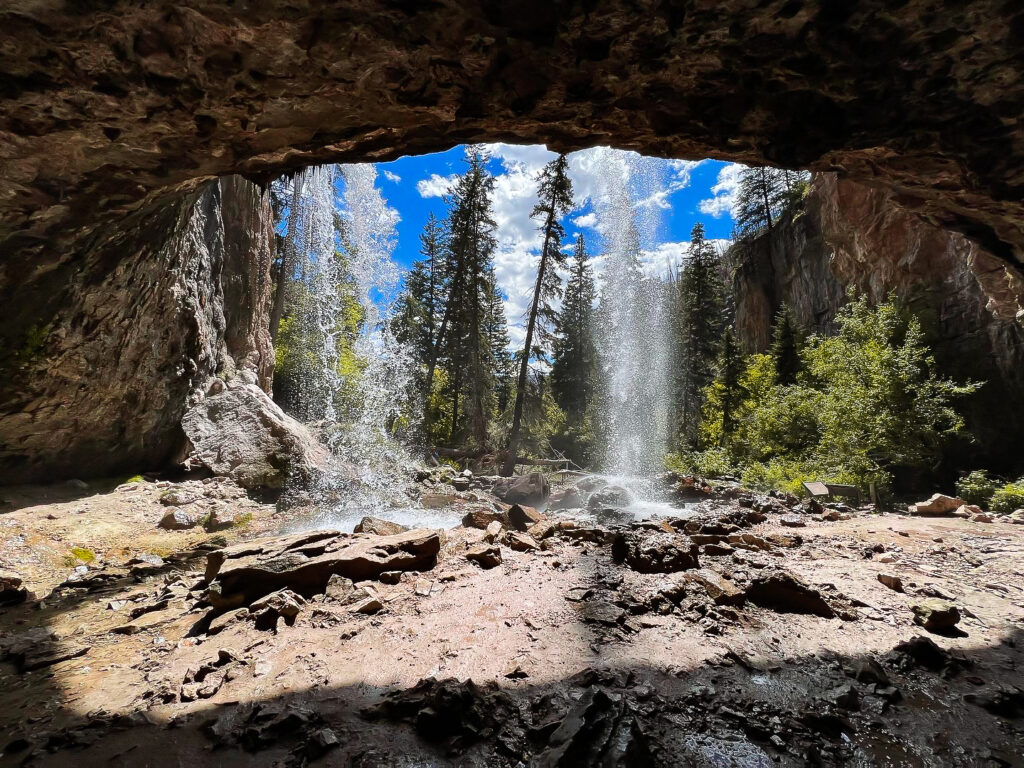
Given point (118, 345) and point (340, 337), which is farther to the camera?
point (340, 337)

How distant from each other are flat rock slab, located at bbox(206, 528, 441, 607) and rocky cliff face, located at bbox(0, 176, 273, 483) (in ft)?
12.1

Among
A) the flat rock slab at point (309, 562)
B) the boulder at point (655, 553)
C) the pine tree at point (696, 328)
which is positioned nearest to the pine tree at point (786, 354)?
the pine tree at point (696, 328)

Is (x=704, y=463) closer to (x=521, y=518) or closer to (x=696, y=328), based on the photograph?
(x=696, y=328)

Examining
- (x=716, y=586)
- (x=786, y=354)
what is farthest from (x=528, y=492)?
(x=786, y=354)

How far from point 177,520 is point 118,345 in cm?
300

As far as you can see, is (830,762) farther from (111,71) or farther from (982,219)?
(111,71)

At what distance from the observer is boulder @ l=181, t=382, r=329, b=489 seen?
898 centimetres

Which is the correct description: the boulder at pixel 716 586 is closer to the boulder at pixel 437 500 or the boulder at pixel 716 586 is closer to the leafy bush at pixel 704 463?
the boulder at pixel 437 500

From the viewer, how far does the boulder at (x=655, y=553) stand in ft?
14.6

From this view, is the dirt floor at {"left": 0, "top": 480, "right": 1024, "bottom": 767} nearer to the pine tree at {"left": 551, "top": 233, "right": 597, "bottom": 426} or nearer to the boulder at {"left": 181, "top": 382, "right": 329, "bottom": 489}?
the boulder at {"left": 181, "top": 382, "right": 329, "bottom": 489}

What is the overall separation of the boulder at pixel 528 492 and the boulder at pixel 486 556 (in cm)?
658

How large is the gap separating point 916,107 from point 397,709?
5.57m

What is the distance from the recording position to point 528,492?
1174 cm

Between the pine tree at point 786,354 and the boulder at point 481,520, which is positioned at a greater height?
the pine tree at point 786,354
